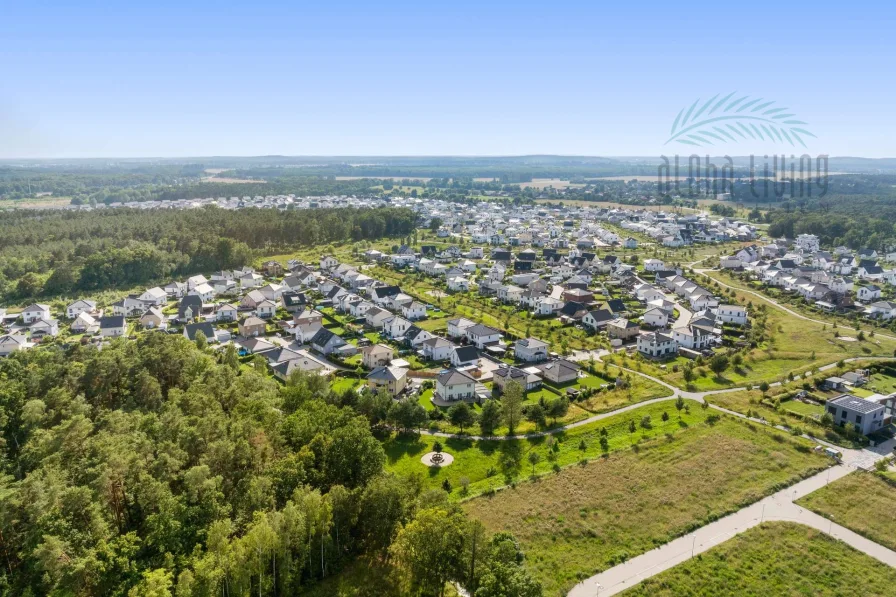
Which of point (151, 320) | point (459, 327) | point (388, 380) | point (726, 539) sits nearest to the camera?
point (726, 539)

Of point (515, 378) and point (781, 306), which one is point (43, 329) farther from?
point (781, 306)

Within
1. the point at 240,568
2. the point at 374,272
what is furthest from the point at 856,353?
the point at 374,272

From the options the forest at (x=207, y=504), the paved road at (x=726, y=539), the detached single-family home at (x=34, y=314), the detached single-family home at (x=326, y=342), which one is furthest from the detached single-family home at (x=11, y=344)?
the paved road at (x=726, y=539)

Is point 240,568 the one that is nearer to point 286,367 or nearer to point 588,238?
point 286,367

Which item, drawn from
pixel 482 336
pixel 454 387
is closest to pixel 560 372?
pixel 454 387

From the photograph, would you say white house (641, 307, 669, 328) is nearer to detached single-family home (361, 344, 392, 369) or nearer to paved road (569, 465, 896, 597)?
paved road (569, 465, 896, 597)

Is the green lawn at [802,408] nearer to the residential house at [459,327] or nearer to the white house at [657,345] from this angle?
the white house at [657,345]
